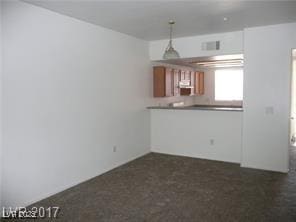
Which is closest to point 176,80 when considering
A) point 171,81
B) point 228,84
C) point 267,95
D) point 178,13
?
point 171,81

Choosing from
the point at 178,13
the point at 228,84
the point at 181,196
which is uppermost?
the point at 178,13

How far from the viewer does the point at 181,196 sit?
341cm

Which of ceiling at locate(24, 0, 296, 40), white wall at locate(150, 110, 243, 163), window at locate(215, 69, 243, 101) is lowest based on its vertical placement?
white wall at locate(150, 110, 243, 163)

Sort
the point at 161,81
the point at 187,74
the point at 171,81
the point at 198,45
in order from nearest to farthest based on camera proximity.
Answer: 1. the point at 198,45
2. the point at 161,81
3. the point at 171,81
4. the point at 187,74

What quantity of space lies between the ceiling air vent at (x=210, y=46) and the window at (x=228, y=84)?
3.49 meters

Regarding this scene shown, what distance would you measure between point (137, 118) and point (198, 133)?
139 centimetres

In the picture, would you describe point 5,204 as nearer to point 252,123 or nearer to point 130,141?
point 130,141

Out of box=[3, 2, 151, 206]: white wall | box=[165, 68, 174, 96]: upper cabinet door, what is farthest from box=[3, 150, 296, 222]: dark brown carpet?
box=[165, 68, 174, 96]: upper cabinet door

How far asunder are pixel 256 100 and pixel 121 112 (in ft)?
8.45

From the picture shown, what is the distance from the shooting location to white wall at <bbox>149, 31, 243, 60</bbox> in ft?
15.5

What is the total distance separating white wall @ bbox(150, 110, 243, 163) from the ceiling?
1797 mm

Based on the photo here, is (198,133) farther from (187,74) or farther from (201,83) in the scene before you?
(201,83)

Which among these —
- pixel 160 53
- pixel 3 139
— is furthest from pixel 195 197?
pixel 160 53

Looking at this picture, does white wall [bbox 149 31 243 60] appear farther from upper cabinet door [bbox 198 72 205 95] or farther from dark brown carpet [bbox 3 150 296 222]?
upper cabinet door [bbox 198 72 205 95]
